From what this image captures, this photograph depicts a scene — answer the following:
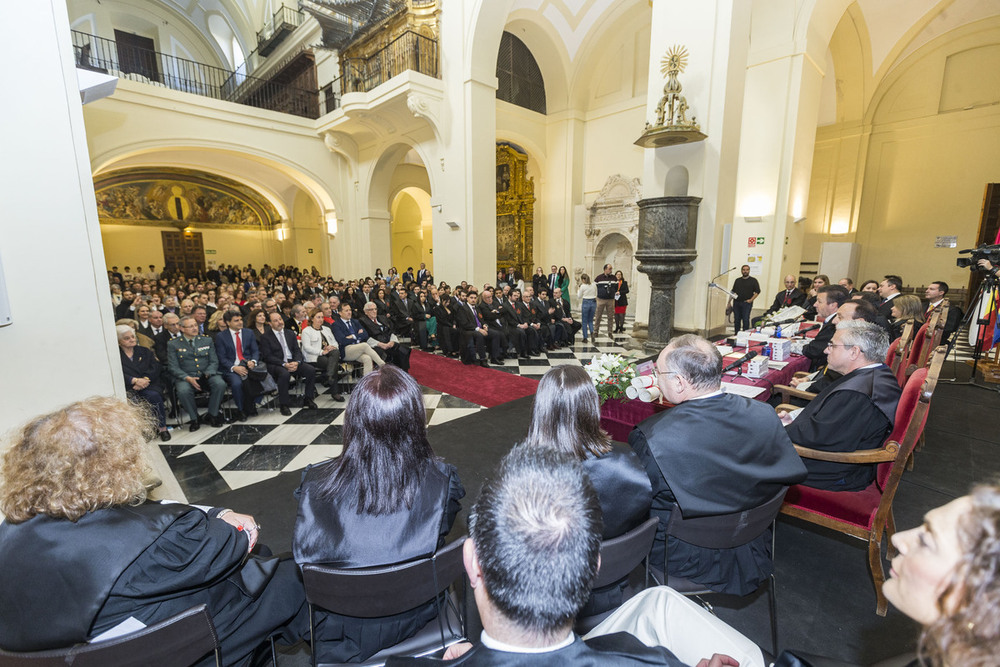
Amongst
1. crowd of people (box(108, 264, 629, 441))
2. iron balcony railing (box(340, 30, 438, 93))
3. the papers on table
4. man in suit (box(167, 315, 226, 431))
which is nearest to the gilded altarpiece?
iron balcony railing (box(340, 30, 438, 93))

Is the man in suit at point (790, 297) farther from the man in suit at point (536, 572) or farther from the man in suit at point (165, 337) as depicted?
the man in suit at point (165, 337)

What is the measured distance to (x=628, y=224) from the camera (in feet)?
37.8

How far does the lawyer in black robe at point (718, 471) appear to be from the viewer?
1.60 meters

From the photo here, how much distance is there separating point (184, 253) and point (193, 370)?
682 inches

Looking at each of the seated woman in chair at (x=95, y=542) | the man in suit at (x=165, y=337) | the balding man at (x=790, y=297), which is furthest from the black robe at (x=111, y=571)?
the balding man at (x=790, y=297)

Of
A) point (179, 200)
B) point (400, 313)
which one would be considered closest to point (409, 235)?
point (179, 200)

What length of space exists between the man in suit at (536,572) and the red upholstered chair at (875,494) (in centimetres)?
169

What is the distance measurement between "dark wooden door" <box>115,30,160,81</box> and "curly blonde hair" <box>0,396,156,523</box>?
21.2m

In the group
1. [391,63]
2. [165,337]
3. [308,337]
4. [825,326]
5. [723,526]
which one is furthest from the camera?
[391,63]

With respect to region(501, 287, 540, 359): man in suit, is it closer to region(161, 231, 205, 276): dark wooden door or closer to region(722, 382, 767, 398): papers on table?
region(722, 382, 767, 398): papers on table

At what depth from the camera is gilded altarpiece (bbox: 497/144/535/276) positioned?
1311cm

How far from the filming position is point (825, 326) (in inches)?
156

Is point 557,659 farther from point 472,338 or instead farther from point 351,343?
point 472,338

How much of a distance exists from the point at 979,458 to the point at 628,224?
9.02 meters
